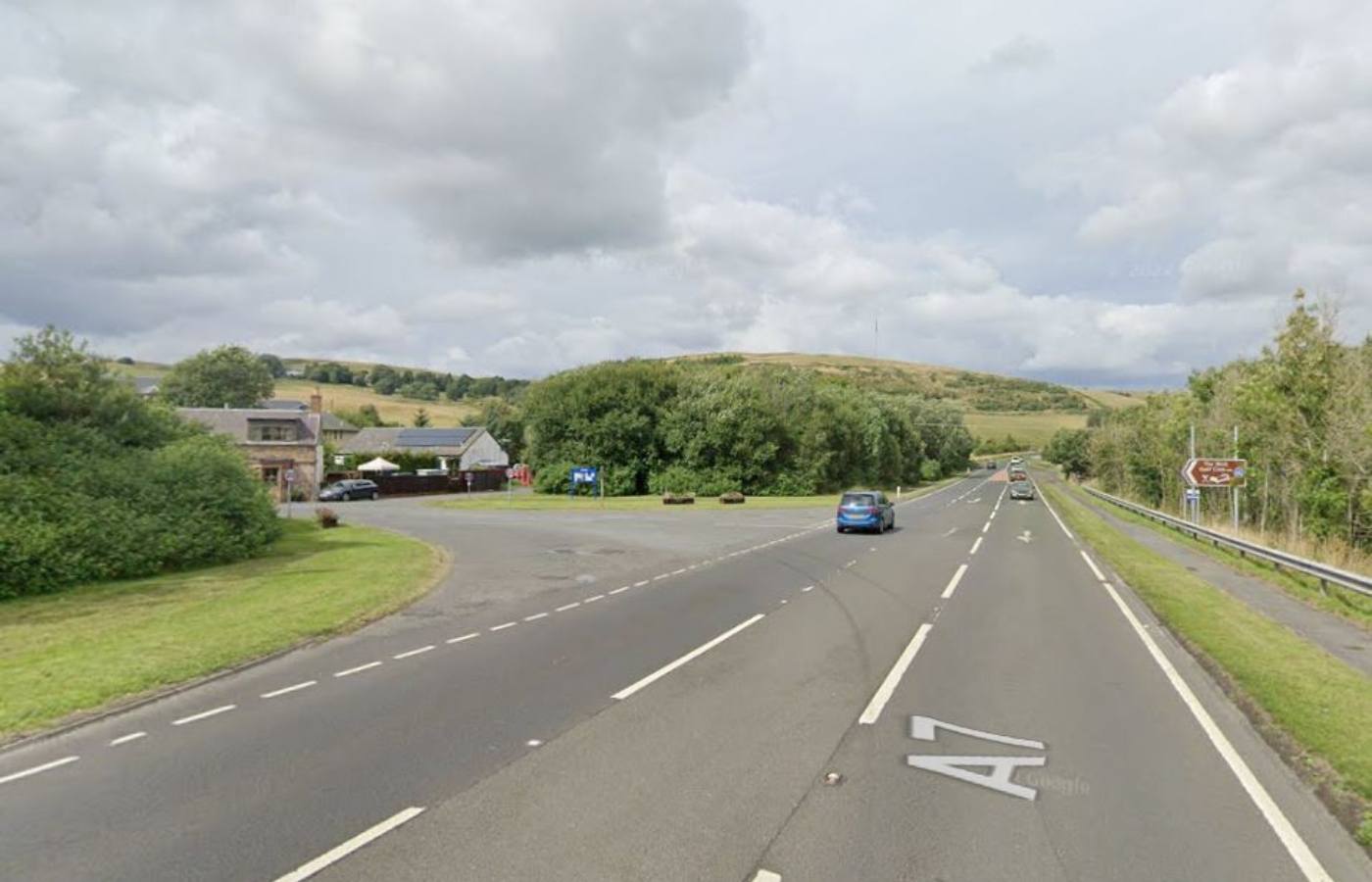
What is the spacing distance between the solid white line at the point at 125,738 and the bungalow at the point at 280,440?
57.8 meters

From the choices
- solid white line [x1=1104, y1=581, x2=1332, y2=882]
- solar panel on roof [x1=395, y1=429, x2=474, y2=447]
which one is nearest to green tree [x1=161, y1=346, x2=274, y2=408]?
solar panel on roof [x1=395, y1=429, x2=474, y2=447]

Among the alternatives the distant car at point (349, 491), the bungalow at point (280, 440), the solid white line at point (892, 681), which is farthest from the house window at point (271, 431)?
the solid white line at point (892, 681)

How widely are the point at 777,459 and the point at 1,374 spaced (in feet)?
178

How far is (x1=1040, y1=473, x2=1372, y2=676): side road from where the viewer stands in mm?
10773

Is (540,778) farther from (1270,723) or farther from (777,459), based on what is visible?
(777,459)

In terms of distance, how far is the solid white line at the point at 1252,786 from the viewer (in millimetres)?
4707

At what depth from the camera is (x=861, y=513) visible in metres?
29.3

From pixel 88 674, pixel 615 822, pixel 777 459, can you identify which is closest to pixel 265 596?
pixel 88 674

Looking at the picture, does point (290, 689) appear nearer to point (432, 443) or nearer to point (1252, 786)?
point (1252, 786)

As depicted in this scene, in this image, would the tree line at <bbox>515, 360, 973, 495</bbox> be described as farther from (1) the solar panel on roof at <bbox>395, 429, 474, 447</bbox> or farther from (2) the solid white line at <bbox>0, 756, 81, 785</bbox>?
(2) the solid white line at <bbox>0, 756, 81, 785</bbox>

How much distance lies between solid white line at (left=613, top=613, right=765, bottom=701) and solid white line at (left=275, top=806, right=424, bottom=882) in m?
2.98

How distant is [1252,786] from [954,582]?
1109cm

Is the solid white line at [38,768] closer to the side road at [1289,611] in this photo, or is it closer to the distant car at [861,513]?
the side road at [1289,611]

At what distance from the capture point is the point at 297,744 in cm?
677
